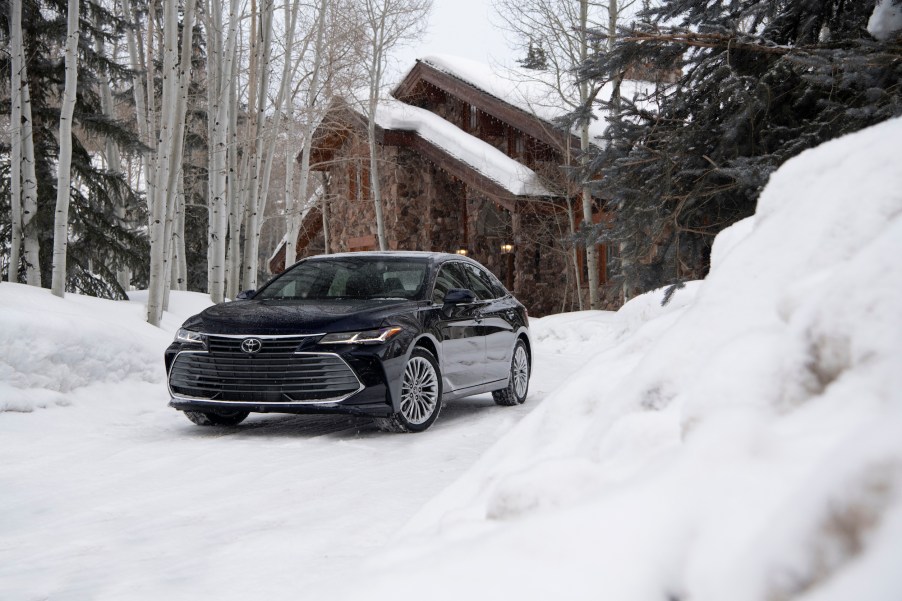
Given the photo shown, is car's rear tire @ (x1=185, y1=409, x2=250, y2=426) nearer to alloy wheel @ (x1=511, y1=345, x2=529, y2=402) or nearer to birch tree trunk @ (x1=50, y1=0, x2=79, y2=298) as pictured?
alloy wheel @ (x1=511, y1=345, x2=529, y2=402)

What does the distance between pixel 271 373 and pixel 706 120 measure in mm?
4475

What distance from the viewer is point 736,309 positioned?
2783 mm

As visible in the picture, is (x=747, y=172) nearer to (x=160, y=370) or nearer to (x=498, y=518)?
(x=498, y=518)

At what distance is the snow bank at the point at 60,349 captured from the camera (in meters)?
7.92

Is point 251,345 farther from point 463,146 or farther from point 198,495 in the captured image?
point 463,146

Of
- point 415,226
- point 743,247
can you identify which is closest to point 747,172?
point 743,247

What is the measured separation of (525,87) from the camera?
23.8 metres

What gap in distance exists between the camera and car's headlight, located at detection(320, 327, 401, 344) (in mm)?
6779

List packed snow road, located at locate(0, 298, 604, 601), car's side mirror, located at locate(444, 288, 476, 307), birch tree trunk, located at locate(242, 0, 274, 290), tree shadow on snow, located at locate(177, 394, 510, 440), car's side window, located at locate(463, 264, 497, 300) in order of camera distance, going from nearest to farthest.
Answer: packed snow road, located at locate(0, 298, 604, 601), tree shadow on snow, located at locate(177, 394, 510, 440), car's side mirror, located at locate(444, 288, 476, 307), car's side window, located at locate(463, 264, 497, 300), birch tree trunk, located at locate(242, 0, 274, 290)

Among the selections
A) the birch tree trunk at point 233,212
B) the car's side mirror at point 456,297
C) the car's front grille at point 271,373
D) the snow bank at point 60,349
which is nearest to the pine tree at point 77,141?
the birch tree trunk at point 233,212

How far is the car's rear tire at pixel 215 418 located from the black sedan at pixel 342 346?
0.01 meters

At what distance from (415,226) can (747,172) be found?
20.8 metres

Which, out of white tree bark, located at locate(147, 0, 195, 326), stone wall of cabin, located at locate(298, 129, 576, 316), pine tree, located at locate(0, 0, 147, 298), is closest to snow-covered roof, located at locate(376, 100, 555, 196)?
stone wall of cabin, located at locate(298, 129, 576, 316)

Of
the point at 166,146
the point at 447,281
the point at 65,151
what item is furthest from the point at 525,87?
the point at 447,281
